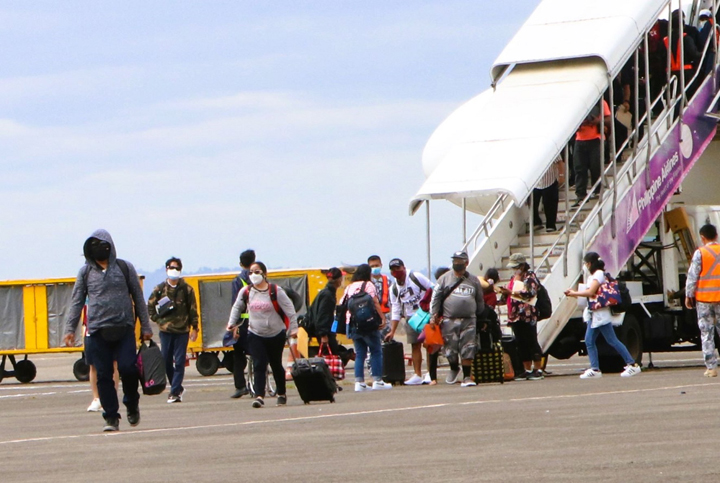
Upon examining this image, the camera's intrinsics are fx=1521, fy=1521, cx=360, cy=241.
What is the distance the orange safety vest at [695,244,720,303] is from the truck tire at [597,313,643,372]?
Result: 324 cm

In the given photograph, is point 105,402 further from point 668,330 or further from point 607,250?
point 668,330

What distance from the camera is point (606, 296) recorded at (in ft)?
62.6

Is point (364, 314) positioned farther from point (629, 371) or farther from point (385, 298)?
point (629, 371)

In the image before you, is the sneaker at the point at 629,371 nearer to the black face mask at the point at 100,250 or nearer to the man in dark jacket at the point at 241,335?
the man in dark jacket at the point at 241,335

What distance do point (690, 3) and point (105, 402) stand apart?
1449cm

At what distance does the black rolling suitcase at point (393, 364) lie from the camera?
19844mm

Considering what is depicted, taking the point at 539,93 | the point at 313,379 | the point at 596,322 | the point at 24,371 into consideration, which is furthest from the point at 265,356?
the point at 24,371

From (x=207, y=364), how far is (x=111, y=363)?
14.7 m

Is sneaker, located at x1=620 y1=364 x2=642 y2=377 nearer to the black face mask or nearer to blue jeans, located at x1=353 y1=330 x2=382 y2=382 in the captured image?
blue jeans, located at x1=353 y1=330 x2=382 y2=382

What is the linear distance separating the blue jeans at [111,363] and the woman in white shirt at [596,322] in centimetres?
785

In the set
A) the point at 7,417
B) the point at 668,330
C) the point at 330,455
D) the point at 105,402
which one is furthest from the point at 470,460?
the point at 668,330

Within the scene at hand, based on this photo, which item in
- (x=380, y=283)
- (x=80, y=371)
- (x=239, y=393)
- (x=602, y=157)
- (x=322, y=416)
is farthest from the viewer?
(x=80, y=371)

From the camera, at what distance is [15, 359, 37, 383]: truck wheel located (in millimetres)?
27603

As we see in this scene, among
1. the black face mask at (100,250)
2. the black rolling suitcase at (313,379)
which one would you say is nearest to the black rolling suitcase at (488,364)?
the black rolling suitcase at (313,379)
